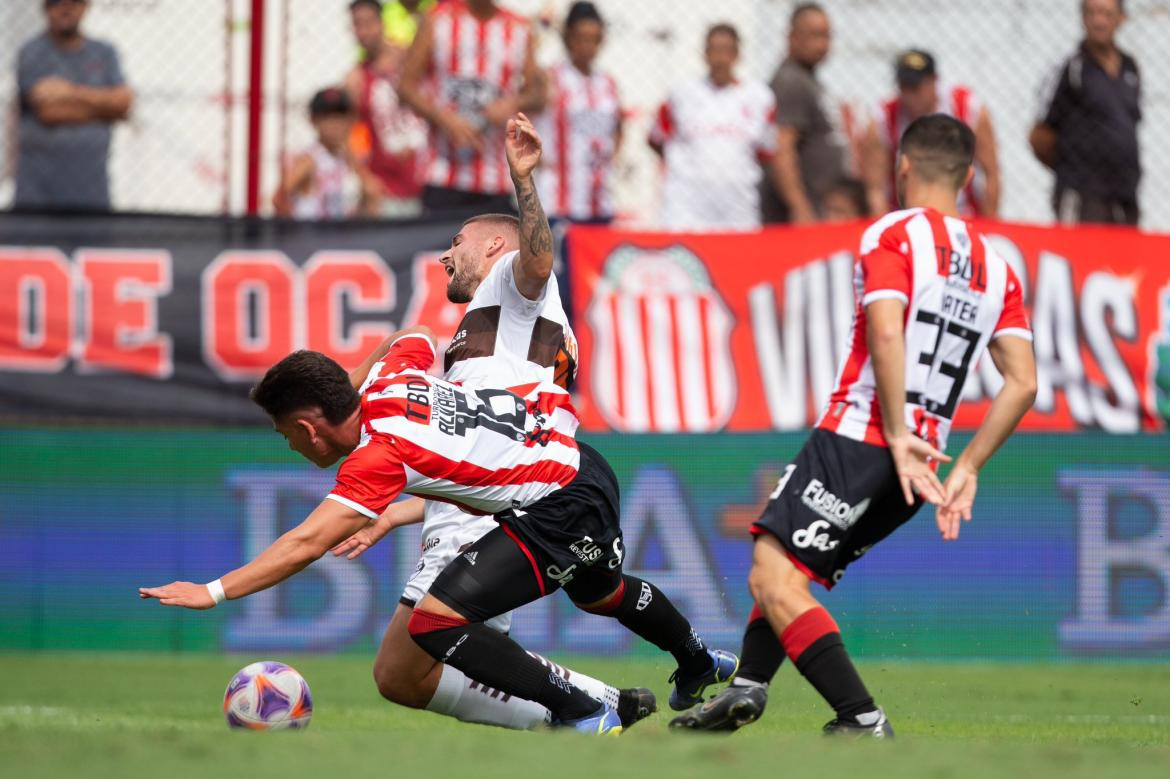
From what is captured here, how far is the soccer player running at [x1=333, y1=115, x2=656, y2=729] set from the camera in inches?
228

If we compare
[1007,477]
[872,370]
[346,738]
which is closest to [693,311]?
[1007,477]

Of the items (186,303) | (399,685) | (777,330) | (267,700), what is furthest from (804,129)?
(267,700)

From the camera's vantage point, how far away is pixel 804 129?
35.6 feet

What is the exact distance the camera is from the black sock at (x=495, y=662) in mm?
5578

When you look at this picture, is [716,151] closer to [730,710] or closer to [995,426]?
[995,426]

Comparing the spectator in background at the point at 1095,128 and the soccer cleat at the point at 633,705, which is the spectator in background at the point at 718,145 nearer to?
the spectator in background at the point at 1095,128

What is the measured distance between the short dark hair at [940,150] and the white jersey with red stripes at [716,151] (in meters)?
4.93

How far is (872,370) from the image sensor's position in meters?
5.64

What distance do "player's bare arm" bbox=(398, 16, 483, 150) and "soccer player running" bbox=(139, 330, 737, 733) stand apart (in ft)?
14.7

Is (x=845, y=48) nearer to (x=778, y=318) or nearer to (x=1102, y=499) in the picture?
(x=778, y=318)

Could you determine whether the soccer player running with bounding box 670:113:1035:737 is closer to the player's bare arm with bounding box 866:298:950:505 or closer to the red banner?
the player's bare arm with bounding box 866:298:950:505

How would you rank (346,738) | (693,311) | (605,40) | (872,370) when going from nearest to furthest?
1. (346,738)
2. (872,370)
3. (693,311)
4. (605,40)

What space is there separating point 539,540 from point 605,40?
6631 mm

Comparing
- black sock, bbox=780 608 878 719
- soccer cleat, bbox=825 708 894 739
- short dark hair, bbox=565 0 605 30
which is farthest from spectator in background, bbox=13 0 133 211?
soccer cleat, bbox=825 708 894 739
